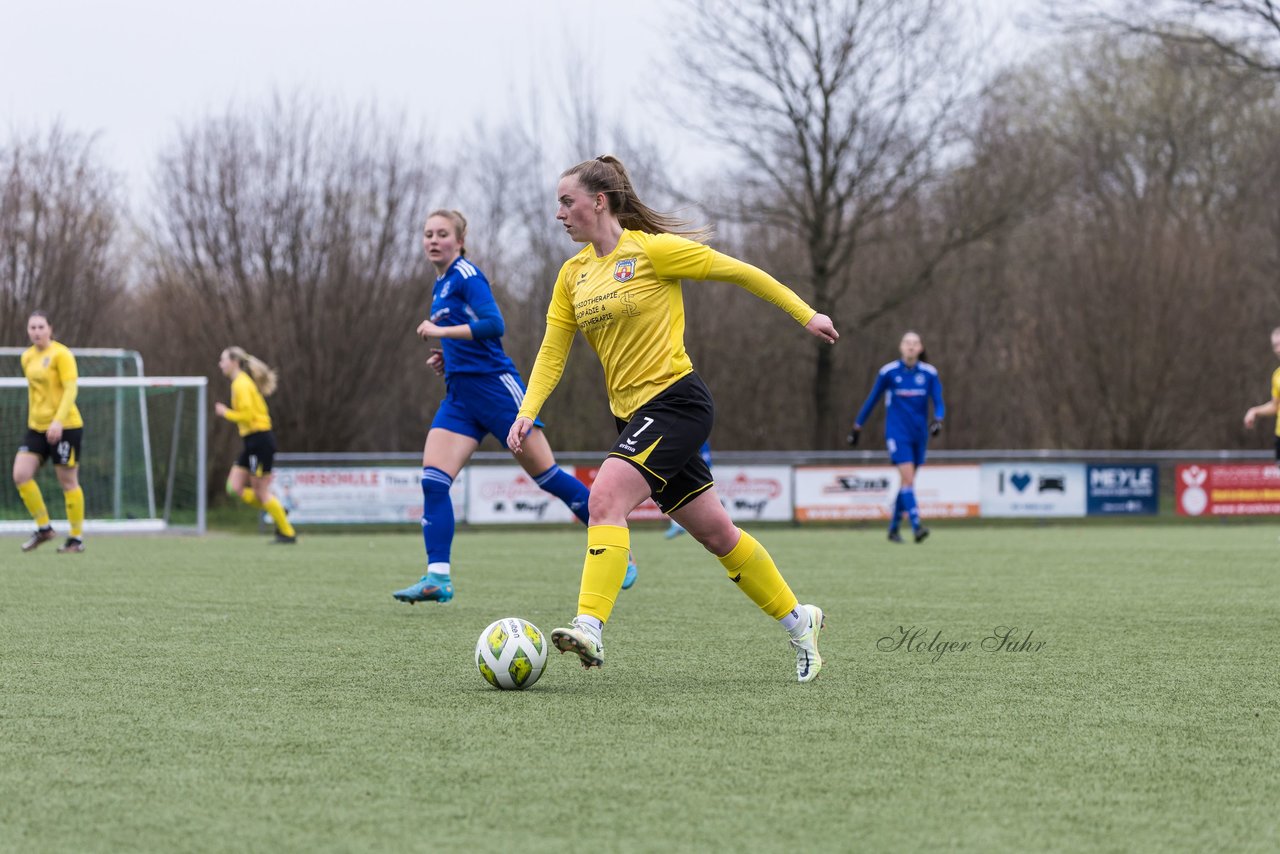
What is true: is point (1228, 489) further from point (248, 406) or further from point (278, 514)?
point (248, 406)

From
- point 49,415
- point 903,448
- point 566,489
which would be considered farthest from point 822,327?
point 903,448

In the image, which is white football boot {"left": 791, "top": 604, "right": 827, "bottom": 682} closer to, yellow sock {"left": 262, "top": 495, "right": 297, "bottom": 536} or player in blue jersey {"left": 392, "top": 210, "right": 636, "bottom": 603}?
player in blue jersey {"left": 392, "top": 210, "right": 636, "bottom": 603}

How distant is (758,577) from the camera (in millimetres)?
5652

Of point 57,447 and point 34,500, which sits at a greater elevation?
point 57,447

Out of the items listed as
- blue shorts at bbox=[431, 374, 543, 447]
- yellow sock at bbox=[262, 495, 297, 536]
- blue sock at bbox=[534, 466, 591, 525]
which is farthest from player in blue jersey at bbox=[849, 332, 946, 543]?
blue shorts at bbox=[431, 374, 543, 447]

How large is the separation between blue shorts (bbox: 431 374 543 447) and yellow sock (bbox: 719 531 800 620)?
312 centimetres

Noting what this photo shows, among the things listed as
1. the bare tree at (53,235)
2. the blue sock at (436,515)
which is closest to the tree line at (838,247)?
the bare tree at (53,235)

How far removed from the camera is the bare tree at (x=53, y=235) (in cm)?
2444

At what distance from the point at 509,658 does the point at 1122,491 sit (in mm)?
19014

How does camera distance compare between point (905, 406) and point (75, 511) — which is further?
point (905, 406)

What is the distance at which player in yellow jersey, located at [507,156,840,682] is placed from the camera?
5.34m

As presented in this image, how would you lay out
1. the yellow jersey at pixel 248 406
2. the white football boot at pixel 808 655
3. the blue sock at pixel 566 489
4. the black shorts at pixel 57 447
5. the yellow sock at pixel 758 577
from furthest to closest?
the yellow jersey at pixel 248 406 < the black shorts at pixel 57 447 < the blue sock at pixel 566 489 < the yellow sock at pixel 758 577 < the white football boot at pixel 808 655

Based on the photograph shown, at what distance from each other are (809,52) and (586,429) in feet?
27.2

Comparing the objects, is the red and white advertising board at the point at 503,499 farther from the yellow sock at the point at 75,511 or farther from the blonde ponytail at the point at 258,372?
the yellow sock at the point at 75,511
